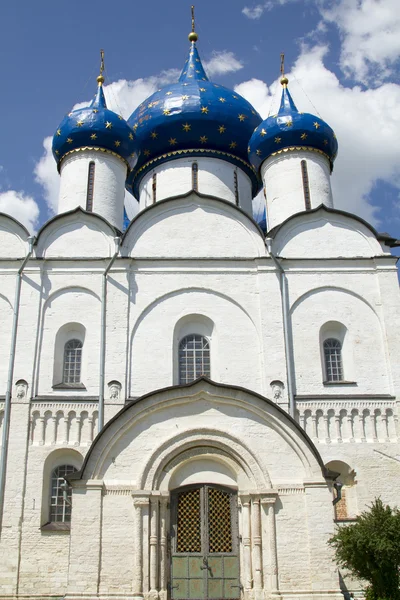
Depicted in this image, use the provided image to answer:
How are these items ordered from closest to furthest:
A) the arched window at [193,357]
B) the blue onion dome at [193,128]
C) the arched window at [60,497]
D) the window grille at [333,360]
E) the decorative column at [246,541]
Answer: the decorative column at [246,541]
the arched window at [60,497]
the arched window at [193,357]
the window grille at [333,360]
the blue onion dome at [193,128]

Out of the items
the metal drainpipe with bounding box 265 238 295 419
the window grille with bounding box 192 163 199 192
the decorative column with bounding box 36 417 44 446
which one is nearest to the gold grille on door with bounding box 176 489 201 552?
the metal drainpipe with bounding box 265 238 295 419

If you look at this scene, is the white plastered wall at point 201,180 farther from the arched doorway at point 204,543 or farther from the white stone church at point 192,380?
the arched doorway at point 204,543

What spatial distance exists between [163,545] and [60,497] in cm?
280

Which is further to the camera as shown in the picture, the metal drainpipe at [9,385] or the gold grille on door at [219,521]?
the metal drainpipe at [9,385]

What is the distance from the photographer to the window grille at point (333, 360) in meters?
12.6

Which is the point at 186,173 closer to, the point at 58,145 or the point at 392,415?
the point at 58,145

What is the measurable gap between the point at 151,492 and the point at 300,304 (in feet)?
16.3

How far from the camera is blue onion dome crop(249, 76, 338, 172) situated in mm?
15133

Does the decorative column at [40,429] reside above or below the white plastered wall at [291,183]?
below

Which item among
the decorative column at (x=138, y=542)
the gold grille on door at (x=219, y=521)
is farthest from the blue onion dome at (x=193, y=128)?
the decorative column at (x=138, y=542)

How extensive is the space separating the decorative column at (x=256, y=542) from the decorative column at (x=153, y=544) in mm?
1388

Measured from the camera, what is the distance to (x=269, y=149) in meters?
15.3

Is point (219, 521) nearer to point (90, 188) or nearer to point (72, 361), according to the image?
point (72, 361)

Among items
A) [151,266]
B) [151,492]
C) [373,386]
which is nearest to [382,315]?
[373,386]
